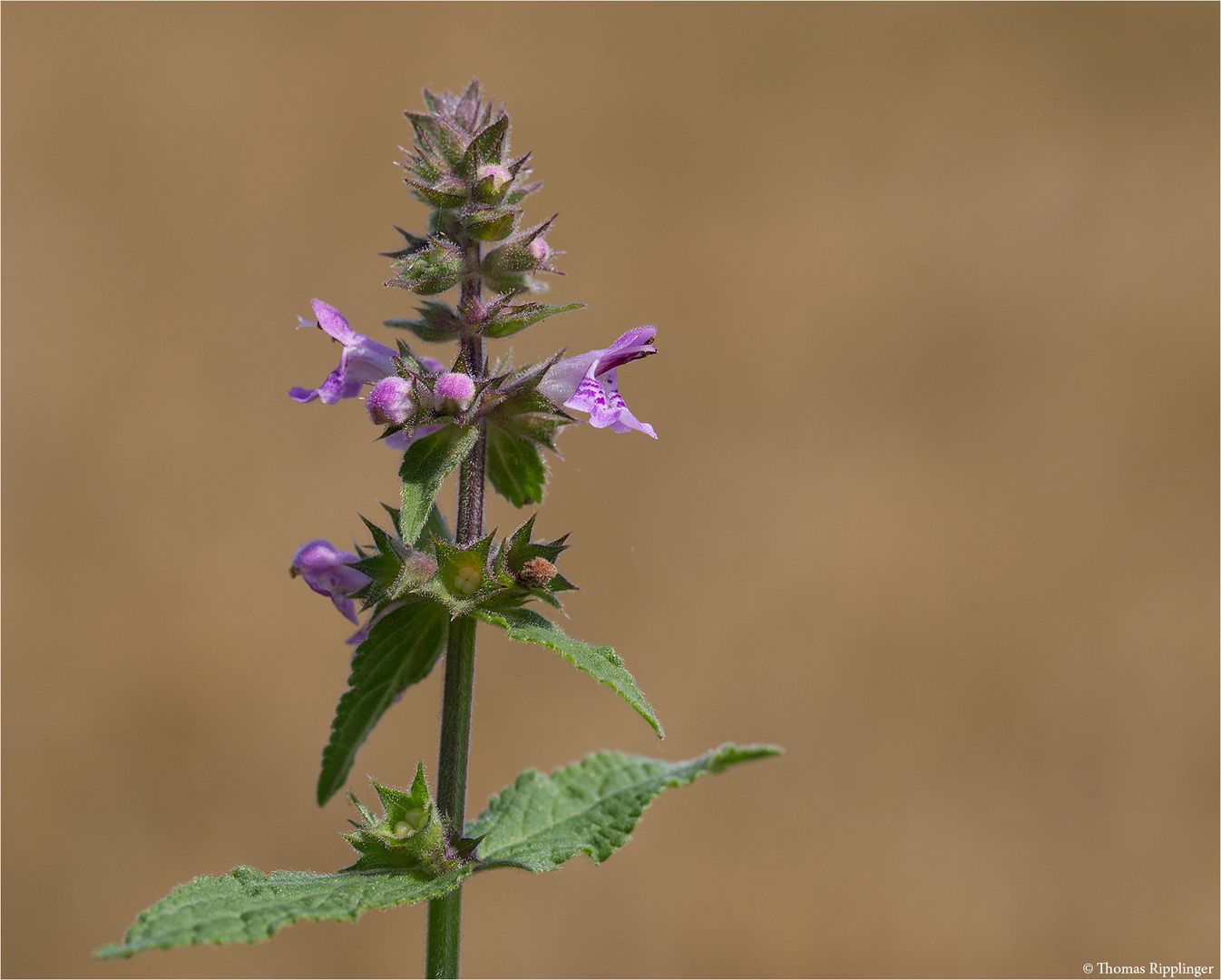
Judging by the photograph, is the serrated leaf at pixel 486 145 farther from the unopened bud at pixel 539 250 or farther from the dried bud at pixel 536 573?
the dried bud at pixel 536 573

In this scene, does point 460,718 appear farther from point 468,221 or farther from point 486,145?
point 486,145

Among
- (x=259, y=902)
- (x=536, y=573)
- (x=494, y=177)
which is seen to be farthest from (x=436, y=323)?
(x=259, y=902)

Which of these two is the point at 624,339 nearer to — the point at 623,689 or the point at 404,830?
the point at 623,689

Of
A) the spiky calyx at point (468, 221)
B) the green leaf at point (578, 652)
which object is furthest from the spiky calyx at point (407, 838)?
the spiky calyx at point (468, 221)

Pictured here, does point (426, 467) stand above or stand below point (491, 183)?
below

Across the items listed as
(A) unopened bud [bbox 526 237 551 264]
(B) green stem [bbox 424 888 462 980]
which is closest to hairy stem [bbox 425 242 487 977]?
(B) green stem [bbox 424 888 462 980]

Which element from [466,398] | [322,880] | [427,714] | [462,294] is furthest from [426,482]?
[427,714]
